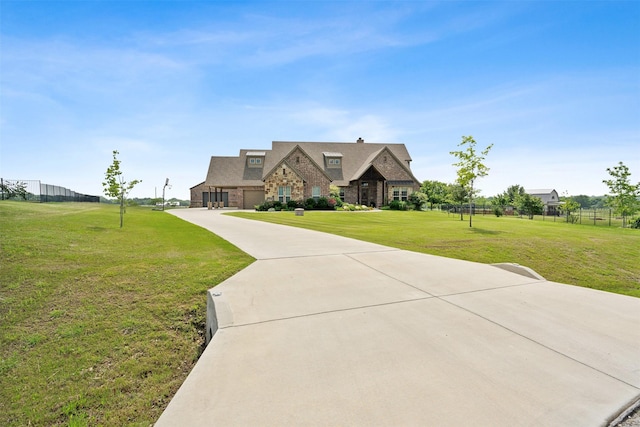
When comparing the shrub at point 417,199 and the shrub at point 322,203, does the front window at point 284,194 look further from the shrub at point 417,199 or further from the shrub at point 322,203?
the shrub at point 417,199

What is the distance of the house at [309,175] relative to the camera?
3278 cm

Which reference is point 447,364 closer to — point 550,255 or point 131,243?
point 550,255

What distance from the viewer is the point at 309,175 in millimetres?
33875

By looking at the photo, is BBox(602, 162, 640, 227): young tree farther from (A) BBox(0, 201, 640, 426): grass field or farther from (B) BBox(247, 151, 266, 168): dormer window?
(B) BBox(247, 151, 266, 168): dormer window

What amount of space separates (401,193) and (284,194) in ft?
47.3

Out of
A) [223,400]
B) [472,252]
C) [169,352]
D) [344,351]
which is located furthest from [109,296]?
[472,252]

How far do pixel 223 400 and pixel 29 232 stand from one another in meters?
10.5

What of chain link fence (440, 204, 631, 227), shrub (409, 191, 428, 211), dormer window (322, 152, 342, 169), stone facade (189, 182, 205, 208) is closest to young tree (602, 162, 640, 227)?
chain link fence (440, 204, 631, 227)

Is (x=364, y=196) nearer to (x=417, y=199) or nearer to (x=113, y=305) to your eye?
(x=417, y=199)

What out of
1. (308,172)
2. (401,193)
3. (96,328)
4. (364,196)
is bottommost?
(96,328)

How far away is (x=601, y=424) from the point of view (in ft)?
7.04

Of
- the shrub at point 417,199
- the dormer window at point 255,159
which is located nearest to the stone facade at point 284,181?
the dormer window at point 255,159

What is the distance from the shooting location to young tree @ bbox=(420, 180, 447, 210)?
40.9 meters

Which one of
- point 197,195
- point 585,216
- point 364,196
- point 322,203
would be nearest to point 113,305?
point 322,203
